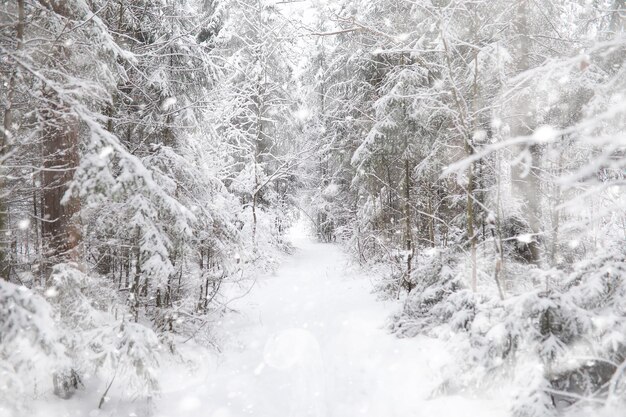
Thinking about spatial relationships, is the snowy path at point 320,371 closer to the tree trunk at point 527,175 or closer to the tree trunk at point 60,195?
the tree trunk at point 60,195

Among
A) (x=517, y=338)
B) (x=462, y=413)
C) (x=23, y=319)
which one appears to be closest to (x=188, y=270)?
(x=23, y=319)

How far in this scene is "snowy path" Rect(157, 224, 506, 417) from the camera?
575 cm

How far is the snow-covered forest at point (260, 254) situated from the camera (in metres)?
3.71

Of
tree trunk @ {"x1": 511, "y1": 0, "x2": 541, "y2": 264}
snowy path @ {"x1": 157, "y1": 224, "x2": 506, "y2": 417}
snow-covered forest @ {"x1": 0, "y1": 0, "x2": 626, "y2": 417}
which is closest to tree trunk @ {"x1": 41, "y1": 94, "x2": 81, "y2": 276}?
snow-covered forest @ {"x1": 0, "y1": 0, "x2": 626, "y2": 417}

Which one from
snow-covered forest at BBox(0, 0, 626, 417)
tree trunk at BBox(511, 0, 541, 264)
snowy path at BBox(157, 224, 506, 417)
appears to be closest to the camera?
snow-covered forest at BBox(0, 0, 626, 417)

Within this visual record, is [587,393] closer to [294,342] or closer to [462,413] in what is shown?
[462,413]

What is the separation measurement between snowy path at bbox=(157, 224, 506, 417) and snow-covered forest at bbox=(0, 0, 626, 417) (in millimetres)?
50

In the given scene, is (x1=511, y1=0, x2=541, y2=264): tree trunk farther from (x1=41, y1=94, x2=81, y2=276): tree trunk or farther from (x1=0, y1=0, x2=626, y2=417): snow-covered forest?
(x1=41, y1=94, x2=81, y2=276): tree trunk

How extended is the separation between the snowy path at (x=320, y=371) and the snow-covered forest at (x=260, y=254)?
0.05 metres

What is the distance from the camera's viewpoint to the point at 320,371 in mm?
7129

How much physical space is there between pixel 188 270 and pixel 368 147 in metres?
6.10

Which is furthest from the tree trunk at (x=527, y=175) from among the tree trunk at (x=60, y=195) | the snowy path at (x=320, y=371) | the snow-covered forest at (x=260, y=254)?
the tree trunk at (x=60, y=195)

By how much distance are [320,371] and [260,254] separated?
5956mm

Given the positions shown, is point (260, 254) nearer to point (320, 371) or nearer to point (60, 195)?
point (320, 371)
